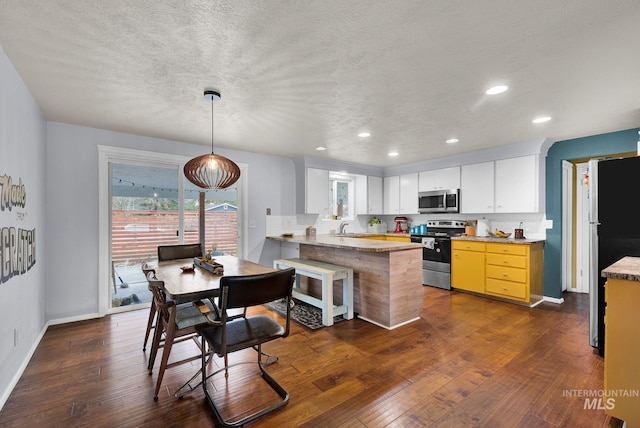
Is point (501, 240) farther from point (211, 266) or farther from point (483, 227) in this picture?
point (211, 266)

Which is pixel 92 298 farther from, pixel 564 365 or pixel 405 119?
pixel 564 365

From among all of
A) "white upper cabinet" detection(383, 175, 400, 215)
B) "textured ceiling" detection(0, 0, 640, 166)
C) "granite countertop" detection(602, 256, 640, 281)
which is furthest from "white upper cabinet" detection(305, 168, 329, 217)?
"granite countertop" detection(602, 256, 640, 281)

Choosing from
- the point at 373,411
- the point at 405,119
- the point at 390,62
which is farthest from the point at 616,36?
the point at 373,411

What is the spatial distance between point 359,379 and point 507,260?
10.1ft

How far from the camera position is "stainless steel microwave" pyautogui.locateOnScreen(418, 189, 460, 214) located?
202 inches

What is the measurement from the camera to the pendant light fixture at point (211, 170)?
2.63m

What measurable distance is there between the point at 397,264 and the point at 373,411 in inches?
65.3

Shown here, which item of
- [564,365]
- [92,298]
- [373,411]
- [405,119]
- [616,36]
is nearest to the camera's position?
[616,36]

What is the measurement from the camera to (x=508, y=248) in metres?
4.15

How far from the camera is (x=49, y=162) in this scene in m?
3.38

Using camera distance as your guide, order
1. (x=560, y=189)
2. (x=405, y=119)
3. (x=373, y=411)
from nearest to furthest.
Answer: (x=373, y=411)
(x=405, y=119)
(x=560, y=189)

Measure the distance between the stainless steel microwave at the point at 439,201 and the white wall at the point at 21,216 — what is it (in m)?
5.44

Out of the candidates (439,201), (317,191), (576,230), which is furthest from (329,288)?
(576,230)

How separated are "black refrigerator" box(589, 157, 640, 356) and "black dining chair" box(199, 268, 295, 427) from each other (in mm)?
2636
